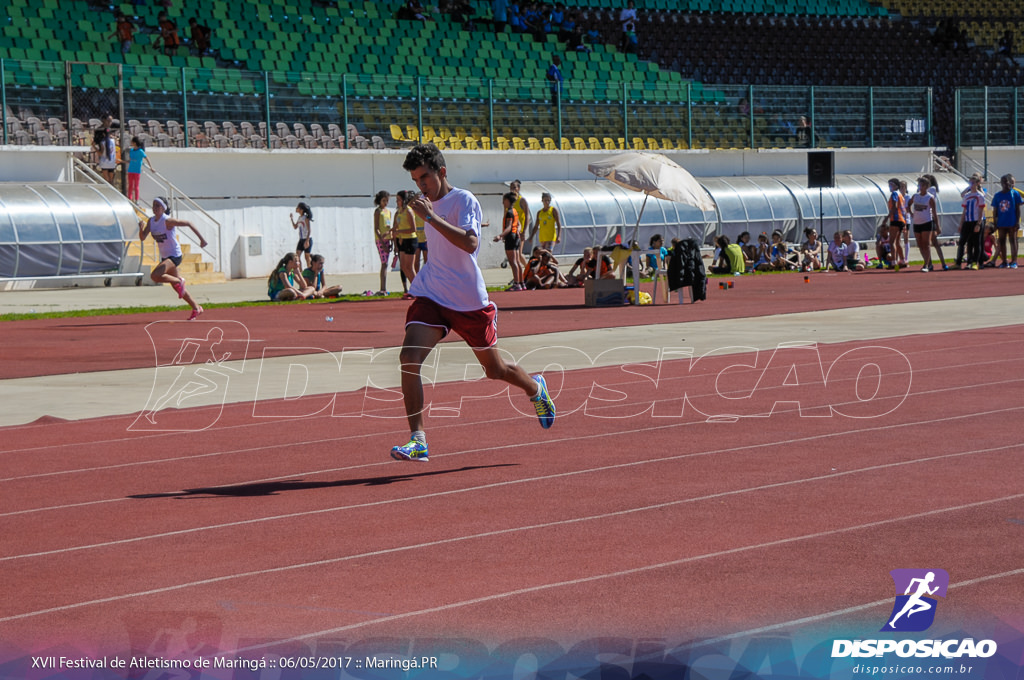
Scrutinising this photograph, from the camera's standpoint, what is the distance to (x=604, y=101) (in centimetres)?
4353

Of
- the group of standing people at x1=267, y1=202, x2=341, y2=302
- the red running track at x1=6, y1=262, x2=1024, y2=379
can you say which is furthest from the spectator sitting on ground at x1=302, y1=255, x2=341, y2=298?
the red running track at x1=6, y1=262, x2=1024, y2=379

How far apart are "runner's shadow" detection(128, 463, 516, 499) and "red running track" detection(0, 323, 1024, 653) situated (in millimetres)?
31

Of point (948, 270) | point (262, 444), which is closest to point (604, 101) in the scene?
point (948, 270)

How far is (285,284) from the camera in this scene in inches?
1017

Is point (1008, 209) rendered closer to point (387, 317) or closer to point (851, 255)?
point (851, 255)

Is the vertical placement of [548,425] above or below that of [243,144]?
below

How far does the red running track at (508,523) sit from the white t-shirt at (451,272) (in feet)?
3.34

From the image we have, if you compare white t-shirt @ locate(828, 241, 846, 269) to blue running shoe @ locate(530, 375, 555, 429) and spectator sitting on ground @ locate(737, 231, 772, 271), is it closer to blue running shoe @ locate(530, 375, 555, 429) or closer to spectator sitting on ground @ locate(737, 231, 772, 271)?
spectator sitting on ground @ locate(737, 231, 772, 271)

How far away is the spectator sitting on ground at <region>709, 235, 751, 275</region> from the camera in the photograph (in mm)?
32312

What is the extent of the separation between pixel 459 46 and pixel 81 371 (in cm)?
3151

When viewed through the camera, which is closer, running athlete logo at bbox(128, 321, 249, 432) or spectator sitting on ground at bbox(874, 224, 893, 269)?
running athlete logo at bbox(128, 321, 249, 432)

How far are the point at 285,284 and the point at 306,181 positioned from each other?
1206 centimetres

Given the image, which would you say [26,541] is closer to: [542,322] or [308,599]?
[308,599]

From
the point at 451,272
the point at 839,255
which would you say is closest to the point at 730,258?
the point at 839,255
